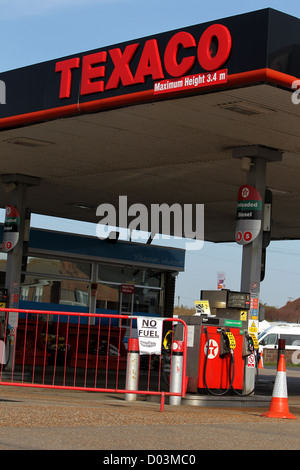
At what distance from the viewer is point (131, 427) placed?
382 inches

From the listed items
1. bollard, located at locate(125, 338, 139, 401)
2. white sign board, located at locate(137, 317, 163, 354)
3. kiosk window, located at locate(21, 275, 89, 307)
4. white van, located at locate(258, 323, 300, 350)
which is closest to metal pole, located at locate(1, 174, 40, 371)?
kiosk window, located at locate(21, 275, 89, 307)

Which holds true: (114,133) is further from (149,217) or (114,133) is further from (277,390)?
(149,217)

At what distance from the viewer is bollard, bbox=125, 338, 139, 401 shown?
1403 centimetres

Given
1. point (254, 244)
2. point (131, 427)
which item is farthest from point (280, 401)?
point (254, 244)

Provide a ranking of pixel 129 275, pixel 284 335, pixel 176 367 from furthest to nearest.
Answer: pixel 284 335 < pixel 129 275 < pixel 176 367

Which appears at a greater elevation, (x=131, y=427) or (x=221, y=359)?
(x=221, y=359)

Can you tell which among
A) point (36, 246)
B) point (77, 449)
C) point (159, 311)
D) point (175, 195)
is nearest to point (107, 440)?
point (77, 449)

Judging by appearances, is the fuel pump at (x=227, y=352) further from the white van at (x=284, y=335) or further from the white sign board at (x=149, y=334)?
the white van at (x=284, y=335)

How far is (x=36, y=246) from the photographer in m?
26.5

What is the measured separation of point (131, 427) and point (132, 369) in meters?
4.38

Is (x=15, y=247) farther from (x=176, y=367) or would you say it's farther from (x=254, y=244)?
(x=176, y=367)

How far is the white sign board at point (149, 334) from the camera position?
44.3 feet

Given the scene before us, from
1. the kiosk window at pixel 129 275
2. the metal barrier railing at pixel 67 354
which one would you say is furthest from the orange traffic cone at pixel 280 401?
the kiosk window at pixel 129 275

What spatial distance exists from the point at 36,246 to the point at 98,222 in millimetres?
4303
